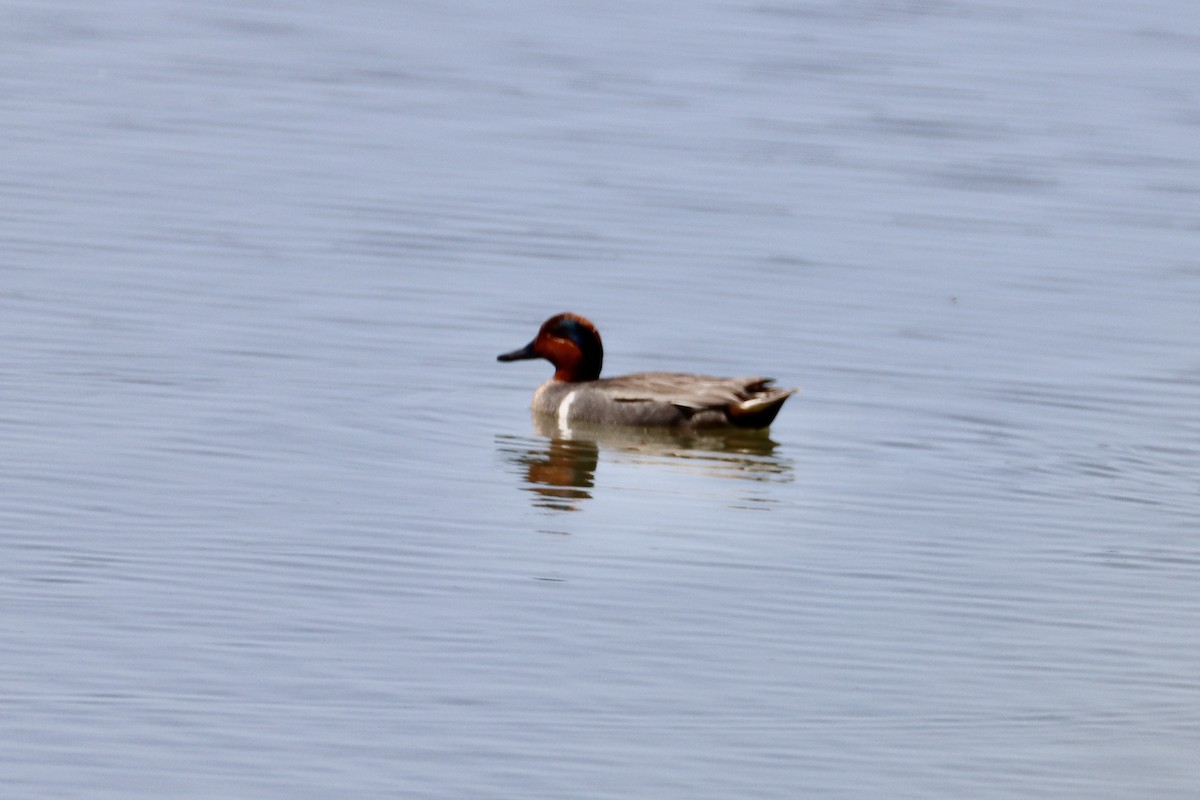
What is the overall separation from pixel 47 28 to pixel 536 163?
307 inches

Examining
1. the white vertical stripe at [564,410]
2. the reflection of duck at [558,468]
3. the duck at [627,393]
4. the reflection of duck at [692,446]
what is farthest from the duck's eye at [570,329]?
the reflection of duck at [558,468]

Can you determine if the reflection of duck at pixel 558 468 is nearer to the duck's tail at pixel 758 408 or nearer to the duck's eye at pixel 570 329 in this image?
the duck's tail at pixel 758 408

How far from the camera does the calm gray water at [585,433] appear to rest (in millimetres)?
8953

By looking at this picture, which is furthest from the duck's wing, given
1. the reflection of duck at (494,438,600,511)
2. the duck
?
the reflection of duck at (494,438,600,511)

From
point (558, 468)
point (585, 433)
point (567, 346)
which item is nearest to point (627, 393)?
point (585, 433)

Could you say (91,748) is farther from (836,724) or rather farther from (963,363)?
(963,363)

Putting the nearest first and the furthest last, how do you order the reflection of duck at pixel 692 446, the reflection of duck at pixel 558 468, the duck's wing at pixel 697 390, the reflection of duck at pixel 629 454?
1. the reflection of duck at pixel 558 468
2. the reflection of duck at pixel 629 454
3. the reflection of duck at pixel 692 446
4. the duck's wing at pixel 697 390

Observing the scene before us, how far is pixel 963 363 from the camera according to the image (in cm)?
1587

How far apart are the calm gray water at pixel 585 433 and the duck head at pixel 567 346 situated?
380 millimetres

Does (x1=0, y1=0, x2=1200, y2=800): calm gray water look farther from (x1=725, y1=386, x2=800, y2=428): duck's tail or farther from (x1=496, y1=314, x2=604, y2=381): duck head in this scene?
(x1=496, y1=314, x2=604, y2=381): duck head

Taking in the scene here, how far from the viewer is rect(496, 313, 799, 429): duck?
1458 cm

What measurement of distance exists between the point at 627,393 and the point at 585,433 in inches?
13.3

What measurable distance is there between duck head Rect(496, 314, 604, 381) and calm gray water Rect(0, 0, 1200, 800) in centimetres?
38

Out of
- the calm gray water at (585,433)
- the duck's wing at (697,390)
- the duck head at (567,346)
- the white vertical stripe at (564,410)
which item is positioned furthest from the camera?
the duck head at (567,346)
